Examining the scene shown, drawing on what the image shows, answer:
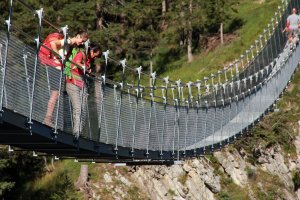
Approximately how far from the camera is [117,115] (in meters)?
8.71

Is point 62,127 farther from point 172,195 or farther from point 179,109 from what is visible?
point 172,195

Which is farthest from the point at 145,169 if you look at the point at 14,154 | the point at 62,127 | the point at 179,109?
the point at 62,127

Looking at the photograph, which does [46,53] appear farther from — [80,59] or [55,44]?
[80,59]

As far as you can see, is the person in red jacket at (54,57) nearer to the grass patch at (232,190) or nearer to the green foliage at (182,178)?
the green foliage at (182,178)

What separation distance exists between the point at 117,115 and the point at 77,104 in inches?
52.3

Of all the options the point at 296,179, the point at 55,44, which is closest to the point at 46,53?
the point at 55,44

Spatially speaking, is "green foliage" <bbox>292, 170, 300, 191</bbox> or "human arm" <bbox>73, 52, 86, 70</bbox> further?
"green foliage" <bbox>292, 170, 300, 191</bbox>

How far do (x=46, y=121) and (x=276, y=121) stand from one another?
1226cm

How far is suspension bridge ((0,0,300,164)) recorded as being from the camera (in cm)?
630

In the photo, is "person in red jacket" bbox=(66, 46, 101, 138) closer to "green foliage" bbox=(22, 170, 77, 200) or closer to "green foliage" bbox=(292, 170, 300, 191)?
"green foliage" bbox=(22, 170, 77, 200)

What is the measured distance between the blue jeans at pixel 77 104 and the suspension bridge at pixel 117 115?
0.06 meters

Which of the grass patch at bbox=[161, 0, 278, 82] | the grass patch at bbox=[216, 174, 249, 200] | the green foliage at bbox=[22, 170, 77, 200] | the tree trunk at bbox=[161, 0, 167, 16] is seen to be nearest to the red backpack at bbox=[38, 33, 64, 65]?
the green foliage at bbox=[22, 170, 77, 200]

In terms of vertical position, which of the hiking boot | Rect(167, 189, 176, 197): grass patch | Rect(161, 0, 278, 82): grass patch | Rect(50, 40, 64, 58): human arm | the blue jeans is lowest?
the hiking boot

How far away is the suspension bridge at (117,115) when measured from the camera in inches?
248
